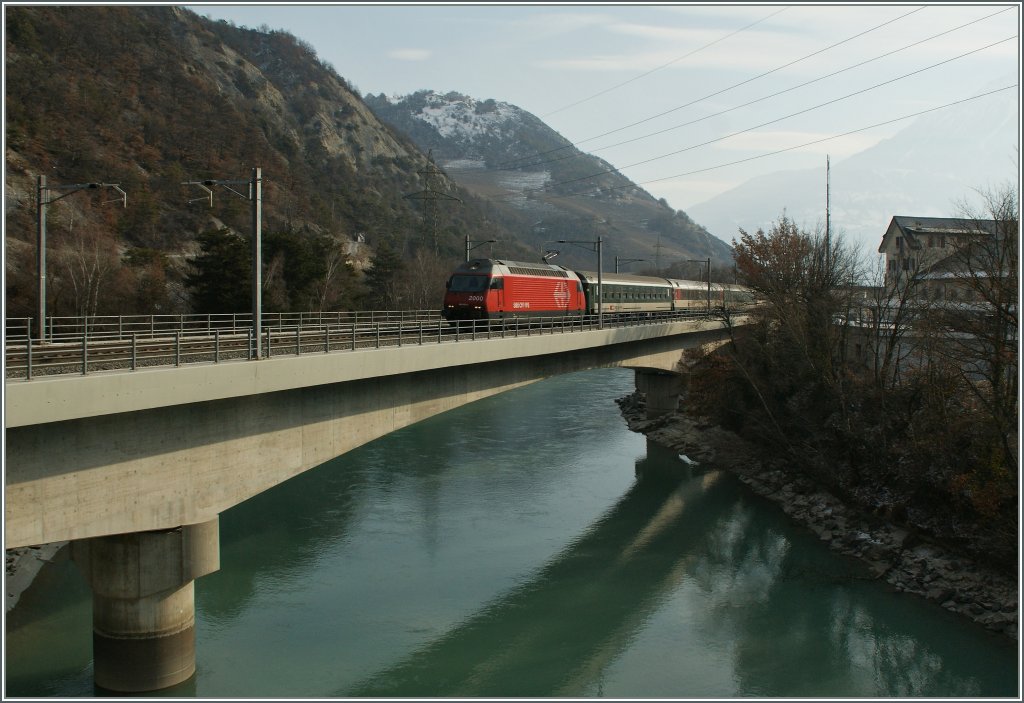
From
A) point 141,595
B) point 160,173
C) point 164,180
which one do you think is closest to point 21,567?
point 141,595

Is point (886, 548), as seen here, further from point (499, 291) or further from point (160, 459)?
point (160, 459)

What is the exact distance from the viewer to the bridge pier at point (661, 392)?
5103cm

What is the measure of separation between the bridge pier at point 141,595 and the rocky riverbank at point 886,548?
1976 cm

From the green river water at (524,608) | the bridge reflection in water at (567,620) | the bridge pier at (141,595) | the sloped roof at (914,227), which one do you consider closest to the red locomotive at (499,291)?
the green river water at (524,608)

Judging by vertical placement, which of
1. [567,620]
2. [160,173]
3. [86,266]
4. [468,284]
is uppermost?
[160,173]

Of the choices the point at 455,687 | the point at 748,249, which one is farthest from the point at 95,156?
the point at 455,687

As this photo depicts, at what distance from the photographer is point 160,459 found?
1630 cm

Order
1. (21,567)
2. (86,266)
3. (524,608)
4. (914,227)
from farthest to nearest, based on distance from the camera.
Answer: (914,227)
(86,266)
(21,567)
(524,608)

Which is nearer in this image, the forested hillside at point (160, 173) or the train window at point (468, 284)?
the train window at point (468, 284)

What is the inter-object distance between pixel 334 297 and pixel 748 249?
27.0 metres

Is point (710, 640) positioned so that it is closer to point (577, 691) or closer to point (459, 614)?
point (577, 691)

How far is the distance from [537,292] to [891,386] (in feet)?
51.1

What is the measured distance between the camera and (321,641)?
20.2m

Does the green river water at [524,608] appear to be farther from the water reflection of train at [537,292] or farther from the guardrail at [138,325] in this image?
the water reflection of train at [537,292]
